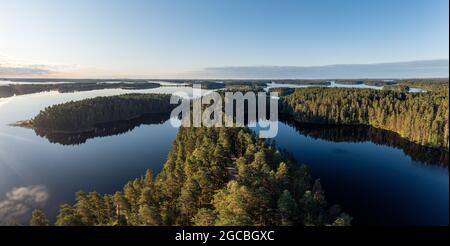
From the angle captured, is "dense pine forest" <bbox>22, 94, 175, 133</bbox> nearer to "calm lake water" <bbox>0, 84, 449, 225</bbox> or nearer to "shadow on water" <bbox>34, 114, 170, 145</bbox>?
"shadow on water" <bbox>34, 114, 170, 145</bbox>

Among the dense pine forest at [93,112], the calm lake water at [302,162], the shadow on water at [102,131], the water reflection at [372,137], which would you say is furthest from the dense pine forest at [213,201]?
the dense pine forest at [93,112]

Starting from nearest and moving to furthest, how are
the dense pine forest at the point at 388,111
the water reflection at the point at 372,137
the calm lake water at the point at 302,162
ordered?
1. the calm lake water at the point at 302,162
2. the water reflection at the point at 372,137
3. the dense pine forest at the point at 388,111

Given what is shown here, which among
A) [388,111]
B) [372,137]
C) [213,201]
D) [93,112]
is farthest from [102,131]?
[388,111]

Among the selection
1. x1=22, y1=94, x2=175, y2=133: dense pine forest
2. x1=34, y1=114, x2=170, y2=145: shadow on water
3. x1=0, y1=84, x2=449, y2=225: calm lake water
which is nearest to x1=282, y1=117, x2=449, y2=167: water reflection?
x1=0, y1=84, x2=449, y2=225: calm lake water

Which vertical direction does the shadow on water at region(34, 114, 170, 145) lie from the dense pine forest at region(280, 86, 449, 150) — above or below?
below

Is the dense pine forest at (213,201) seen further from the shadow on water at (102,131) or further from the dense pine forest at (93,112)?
the dense pine forest at (93,112)
